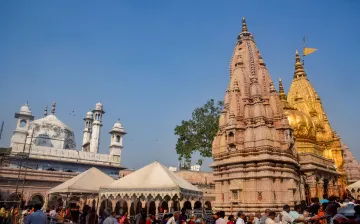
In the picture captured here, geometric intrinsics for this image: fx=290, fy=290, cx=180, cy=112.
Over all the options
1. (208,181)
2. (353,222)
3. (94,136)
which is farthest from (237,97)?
(94,136)

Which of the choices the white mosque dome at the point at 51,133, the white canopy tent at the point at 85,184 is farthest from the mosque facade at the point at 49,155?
the white canopy tent at the point at 85,184

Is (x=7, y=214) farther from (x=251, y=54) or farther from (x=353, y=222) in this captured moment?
(x=251, y=54)

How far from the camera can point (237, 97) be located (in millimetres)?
23250

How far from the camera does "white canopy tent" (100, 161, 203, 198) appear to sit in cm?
1311

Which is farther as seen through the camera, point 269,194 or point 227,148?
point 227,148

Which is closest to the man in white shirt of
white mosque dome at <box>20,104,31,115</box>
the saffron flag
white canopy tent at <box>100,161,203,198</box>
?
white canopy tent at <box>100,161,203,198</box>

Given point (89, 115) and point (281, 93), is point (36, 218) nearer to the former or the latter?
point (281, 93)

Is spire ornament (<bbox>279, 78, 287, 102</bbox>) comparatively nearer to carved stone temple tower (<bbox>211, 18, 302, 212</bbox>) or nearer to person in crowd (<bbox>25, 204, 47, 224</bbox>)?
carved stone temple tower (<bbox>211, 18, 302, 212</bbox>)

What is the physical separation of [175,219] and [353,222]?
569 centimetres

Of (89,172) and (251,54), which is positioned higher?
(251,54)

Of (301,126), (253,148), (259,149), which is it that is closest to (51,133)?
(253,148)

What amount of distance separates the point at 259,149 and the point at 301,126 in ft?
Answer: 31.4

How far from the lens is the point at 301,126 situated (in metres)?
27.3

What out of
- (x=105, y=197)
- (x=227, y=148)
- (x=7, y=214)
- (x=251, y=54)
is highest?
(x=251, y=54)
